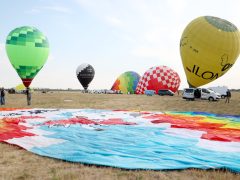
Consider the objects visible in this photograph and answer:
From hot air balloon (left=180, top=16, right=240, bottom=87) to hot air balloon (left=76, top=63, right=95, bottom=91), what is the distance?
129 feet

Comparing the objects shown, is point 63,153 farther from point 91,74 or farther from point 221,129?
point 91,74

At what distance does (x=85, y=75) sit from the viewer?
2717 inches

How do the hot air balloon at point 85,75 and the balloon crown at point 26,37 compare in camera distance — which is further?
the hot air balloon at point 85,75

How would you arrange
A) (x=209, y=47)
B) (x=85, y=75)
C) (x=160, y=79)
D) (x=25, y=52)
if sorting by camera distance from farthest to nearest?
(x=85, y=75) → (x=160, y=79) → (x=209, y=47) → (x=25, y=52)

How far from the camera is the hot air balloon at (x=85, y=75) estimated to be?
6912 cm

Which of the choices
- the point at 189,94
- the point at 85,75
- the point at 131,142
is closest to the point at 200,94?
the point at 189,94

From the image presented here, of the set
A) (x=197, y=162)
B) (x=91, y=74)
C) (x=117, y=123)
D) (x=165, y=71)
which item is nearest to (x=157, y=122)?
(x=117, y=123)

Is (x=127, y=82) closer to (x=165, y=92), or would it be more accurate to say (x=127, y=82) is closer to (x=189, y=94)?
(x=165, y=92)

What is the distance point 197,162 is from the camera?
6.82 meters

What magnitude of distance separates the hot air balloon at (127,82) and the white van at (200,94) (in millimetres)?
34428

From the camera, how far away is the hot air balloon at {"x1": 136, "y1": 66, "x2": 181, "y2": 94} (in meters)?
51.2

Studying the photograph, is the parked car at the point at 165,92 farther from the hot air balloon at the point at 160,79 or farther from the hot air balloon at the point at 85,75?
the hot air balloon at the point at 85,75

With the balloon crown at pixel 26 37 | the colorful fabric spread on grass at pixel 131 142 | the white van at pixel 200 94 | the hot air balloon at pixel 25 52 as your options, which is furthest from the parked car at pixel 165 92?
the colorful fabric spread on grass at pixel 131 142

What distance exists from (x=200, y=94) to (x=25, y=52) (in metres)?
18.2
